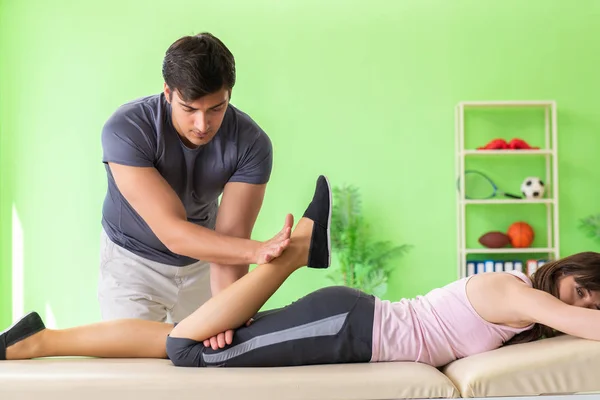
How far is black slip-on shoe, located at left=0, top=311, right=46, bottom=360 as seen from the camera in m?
1.73

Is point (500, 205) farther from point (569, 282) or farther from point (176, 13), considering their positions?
point (569, 282)

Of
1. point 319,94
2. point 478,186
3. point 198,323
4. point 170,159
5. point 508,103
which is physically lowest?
point 198,323

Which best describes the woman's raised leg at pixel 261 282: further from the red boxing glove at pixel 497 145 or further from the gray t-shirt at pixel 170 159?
the red boxing glove at pixel 497 145

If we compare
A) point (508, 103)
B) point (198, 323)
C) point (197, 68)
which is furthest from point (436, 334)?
point (508, 103)

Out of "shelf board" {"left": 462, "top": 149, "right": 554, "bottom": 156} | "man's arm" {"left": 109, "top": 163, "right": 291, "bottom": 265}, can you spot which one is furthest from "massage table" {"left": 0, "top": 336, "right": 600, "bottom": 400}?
"shelf board" {"left": 462, "top": 149, "right": 554, "bottom": 156}

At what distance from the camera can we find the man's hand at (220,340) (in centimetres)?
164

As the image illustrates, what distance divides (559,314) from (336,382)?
530mm

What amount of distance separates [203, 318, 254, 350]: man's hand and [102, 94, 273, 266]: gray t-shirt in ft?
1.80

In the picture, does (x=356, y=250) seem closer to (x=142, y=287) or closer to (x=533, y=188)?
(x=533, y=188)

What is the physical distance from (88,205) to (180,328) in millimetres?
3078

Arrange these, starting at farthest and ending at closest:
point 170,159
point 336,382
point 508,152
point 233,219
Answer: point 508,152, point 233,219, point 170,159, point 336,382

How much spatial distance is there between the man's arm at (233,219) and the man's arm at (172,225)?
0.68 feet

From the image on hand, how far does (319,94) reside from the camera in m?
4.63

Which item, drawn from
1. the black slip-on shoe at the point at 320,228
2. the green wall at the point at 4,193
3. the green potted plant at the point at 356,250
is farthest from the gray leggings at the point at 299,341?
the green wall at the point at 4,193
